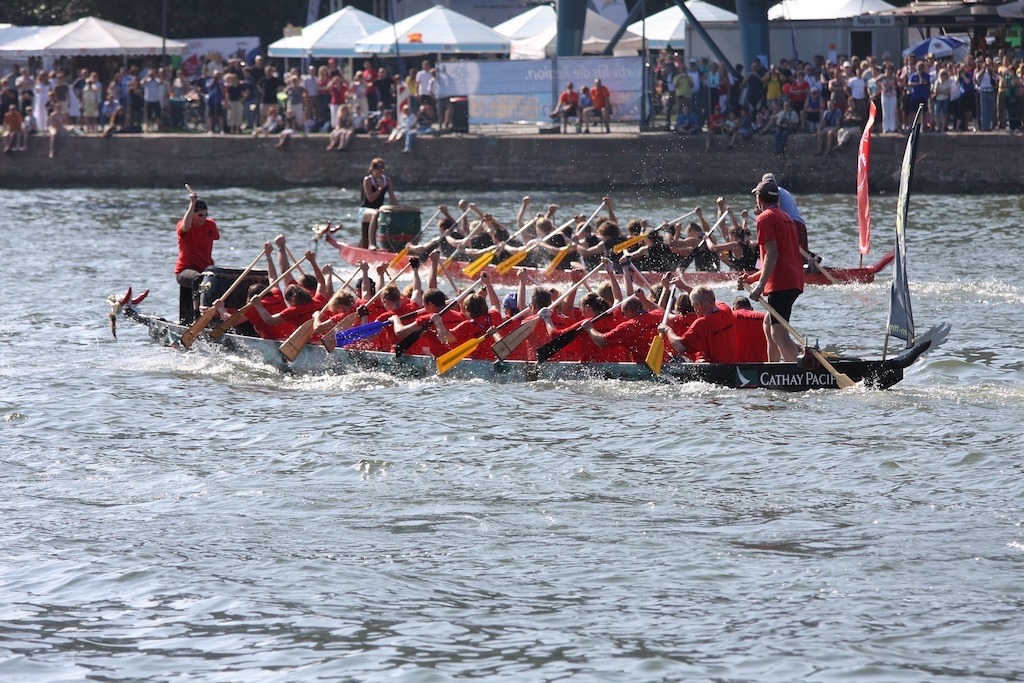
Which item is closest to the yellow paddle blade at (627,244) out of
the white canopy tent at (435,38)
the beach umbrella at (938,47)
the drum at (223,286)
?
the drum at (223,286)

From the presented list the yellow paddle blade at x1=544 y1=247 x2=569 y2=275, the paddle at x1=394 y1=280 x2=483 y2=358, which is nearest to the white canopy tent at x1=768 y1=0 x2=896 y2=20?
the yellow paddle blade at x1=544 y1=247 x2=569 y2=275

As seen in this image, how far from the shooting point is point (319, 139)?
33250 millimetres

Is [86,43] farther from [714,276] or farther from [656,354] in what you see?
[656,354]

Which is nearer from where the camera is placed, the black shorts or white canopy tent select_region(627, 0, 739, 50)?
the black shorts

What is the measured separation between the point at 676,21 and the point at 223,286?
2291 cm

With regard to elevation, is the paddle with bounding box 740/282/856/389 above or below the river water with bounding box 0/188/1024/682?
above

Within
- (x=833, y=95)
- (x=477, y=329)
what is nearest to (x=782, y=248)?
(x=477, y=329)

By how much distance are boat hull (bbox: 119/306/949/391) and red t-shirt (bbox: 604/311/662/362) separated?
5.7 inches

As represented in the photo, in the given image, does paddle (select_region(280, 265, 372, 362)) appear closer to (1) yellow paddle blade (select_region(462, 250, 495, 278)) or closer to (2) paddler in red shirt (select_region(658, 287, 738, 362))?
(2) paddler in red shirt (select_region(658, 287, 738, 362))

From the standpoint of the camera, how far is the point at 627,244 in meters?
19.3

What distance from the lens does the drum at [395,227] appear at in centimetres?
2294

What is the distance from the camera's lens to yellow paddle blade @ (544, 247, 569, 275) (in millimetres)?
18998

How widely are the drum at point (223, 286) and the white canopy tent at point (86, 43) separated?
69.8 ft

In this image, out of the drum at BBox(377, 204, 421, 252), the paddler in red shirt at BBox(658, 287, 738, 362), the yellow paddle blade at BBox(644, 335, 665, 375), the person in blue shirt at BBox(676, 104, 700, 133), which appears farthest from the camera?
the person in blue shirt at BBox(676, 104, 700, 133)
